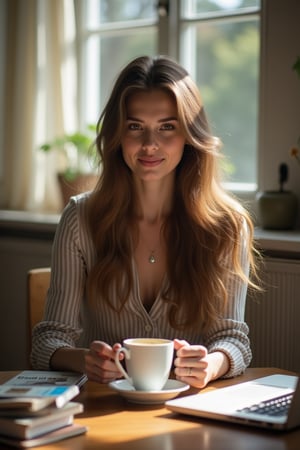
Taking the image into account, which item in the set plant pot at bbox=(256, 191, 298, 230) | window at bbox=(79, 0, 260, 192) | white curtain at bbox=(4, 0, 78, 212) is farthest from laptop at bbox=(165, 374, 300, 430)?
white curtain at bbox=(4, 0, 78, 212)

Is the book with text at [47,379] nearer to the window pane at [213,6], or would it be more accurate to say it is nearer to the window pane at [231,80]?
the window pane at [231,80]

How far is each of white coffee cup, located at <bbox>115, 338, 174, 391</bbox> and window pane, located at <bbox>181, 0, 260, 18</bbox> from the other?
1722 mm

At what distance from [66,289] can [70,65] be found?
159 cm

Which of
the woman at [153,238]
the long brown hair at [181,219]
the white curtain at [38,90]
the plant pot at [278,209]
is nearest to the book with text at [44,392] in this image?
the woman at [153,238]

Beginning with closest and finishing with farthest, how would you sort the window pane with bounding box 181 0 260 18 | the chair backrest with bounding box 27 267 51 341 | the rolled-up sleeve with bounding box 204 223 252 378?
the rolled-up sleeve with bounding box 204 223 252 378, the chair backrest with bounding box 27 267 51 341, the window pane with bounding box 181 0 260 18

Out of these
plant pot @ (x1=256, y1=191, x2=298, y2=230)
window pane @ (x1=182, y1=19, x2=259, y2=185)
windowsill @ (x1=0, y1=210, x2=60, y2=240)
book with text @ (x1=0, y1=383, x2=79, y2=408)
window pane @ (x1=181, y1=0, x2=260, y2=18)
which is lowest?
book with text @ (x1=0, y1=383, x2=79, y2=408)

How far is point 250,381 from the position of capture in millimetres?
1731

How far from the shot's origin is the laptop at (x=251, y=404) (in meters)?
1.41

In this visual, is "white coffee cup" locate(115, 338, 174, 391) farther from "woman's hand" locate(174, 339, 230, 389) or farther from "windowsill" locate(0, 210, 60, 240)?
"windowsill" locate(0, 210, 60, 240)

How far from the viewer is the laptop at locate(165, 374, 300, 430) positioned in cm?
141

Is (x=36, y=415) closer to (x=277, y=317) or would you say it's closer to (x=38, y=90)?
(x=277, y=317)

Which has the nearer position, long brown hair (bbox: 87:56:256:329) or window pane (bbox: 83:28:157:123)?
long brown hair (bbox: 87:56:256:329)

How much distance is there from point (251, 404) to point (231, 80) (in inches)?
69.4

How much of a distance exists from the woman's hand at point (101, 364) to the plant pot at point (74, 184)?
5.19 feet
